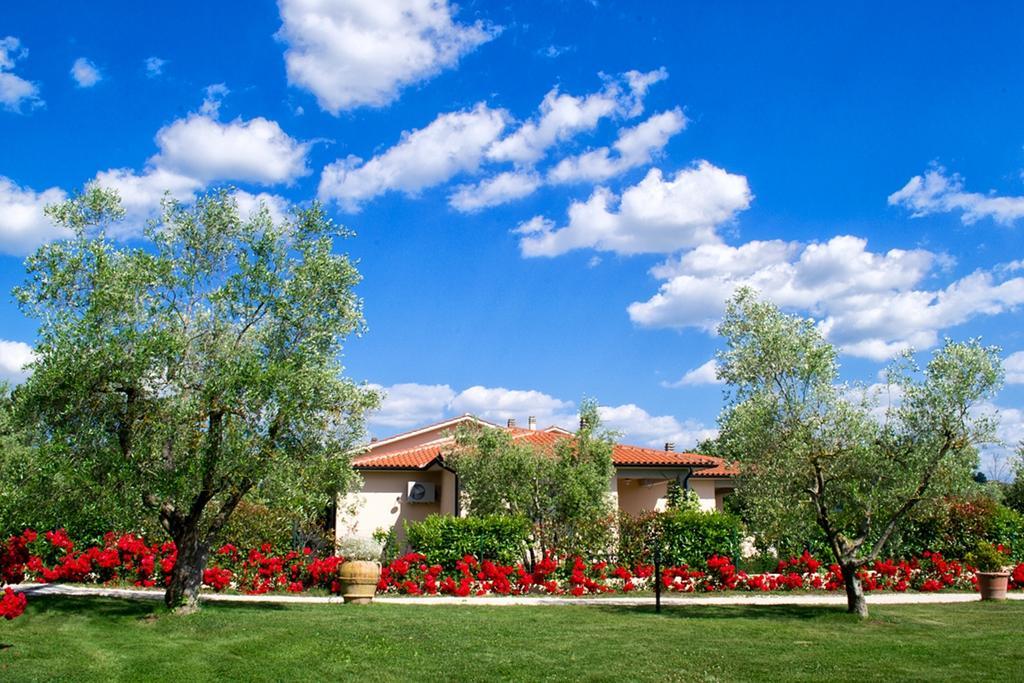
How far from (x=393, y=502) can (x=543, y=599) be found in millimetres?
10289

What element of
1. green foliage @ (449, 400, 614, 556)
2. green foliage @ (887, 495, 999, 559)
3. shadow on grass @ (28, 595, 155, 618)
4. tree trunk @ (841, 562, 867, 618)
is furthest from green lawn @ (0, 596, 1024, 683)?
green foliage @ (887, 495, 999, 559)

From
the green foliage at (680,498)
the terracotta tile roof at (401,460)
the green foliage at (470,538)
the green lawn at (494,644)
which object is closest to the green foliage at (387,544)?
the green foliage at (470,538)

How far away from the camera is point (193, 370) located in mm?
13711

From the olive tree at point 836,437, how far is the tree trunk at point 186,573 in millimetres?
9452

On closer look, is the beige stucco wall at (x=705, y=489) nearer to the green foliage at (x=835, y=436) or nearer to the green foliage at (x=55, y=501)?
the green foliage at (x=835, y=436)

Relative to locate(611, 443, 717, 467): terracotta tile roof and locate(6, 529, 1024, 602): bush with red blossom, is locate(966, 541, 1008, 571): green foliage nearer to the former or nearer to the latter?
locate(6, 529, 1024, 602): bush with red blossom

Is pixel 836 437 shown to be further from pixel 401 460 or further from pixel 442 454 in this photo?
pixel 401 460

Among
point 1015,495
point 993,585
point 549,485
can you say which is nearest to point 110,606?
point 549,485

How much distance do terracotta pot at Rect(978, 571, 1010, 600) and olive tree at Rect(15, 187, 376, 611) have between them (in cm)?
1286

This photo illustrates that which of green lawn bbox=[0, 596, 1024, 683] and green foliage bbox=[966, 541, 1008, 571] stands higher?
green foliage bbox=[966, 541, 1008, 571]

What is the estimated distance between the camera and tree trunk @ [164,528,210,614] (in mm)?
13711

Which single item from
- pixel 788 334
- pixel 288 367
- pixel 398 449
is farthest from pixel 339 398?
pixel 398 449

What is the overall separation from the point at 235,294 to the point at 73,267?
260 cm

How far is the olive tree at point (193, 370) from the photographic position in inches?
517
